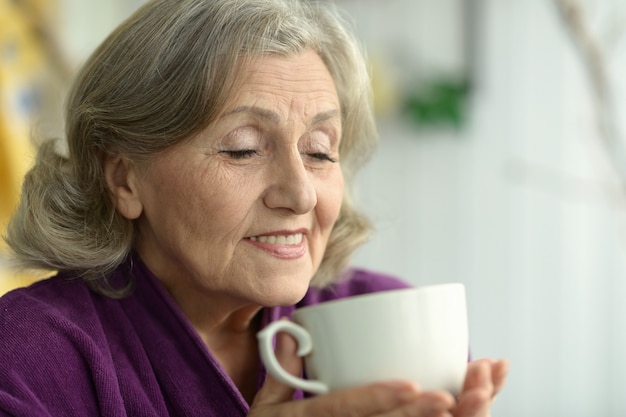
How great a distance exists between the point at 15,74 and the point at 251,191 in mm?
1883

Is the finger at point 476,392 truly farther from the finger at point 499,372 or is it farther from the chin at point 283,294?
the chin at point 283,294

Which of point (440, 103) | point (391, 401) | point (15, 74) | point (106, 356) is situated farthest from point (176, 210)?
point (440, 103)

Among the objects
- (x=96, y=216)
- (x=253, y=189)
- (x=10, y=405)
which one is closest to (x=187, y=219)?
(x=253, y=189)

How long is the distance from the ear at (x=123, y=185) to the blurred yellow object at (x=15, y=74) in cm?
122

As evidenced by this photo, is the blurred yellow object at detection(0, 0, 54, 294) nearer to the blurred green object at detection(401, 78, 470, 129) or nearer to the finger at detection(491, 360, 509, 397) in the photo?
the blurred green object at detection(401, 78, 470, 129)

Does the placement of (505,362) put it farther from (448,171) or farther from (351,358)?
(448,171)

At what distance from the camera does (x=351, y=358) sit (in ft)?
2.68

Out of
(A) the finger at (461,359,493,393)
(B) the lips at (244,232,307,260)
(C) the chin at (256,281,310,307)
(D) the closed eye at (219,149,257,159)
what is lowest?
(A) the finger at (461,359,493,393)

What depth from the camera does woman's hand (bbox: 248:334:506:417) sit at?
2.62 feet

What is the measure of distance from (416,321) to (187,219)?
0.43m

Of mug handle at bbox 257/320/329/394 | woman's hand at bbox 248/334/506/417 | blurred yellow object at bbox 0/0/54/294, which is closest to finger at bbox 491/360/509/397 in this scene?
woman's hand at bbox 248/334/506/417

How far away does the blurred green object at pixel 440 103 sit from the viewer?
3.47m

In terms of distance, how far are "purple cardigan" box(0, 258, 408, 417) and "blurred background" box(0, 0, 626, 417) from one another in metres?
2.16

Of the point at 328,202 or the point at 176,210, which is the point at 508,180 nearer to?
the point at 328,202
